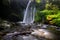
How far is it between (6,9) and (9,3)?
56.4 inches

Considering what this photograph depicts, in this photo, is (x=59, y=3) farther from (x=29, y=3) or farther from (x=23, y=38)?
(x=23, y=38)

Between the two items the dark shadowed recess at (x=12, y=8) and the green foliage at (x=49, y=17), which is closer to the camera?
the green foliage at (x=49, y=17)

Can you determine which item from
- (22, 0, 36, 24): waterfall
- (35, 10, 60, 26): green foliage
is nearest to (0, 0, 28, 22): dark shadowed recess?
(22, 0, 36, 24): waterfall

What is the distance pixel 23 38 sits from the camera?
11016mm

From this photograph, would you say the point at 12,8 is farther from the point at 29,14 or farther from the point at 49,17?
the point at 49,17

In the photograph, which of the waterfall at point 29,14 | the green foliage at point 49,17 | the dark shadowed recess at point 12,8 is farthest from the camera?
the dark shadowed recess at point 12,8

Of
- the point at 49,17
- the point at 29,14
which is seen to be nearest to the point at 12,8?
the point at 29,14

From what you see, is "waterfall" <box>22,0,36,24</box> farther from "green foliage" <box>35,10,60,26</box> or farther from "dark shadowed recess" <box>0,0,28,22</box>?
"green foliage" <box>35,10,60,26</box>

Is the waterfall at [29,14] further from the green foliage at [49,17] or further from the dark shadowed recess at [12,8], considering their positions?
the green foliage at [49,17]

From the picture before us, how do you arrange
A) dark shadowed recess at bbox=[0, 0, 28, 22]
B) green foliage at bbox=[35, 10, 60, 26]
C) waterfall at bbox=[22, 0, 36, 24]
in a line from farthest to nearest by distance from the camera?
dark shadowed recess at bbox=[0, 0, 28, 22], waterfall at bbox=[22, 0, 36, 24], green foliage at bbox=[35, 10, 60, 26]

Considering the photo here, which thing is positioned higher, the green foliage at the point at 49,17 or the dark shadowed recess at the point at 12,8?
the dark shadowed recess at the point at 12,8

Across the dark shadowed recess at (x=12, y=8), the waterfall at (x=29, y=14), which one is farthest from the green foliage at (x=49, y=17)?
the dark shadowed recess at (x=12, y=8)

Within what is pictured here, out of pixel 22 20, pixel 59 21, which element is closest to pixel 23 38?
pixel 59 21

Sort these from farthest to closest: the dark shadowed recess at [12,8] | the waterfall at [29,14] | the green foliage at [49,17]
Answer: the dark shadowed recess at [12,8]
the waterfall at [29,14]
the green foliage at [49,17]
